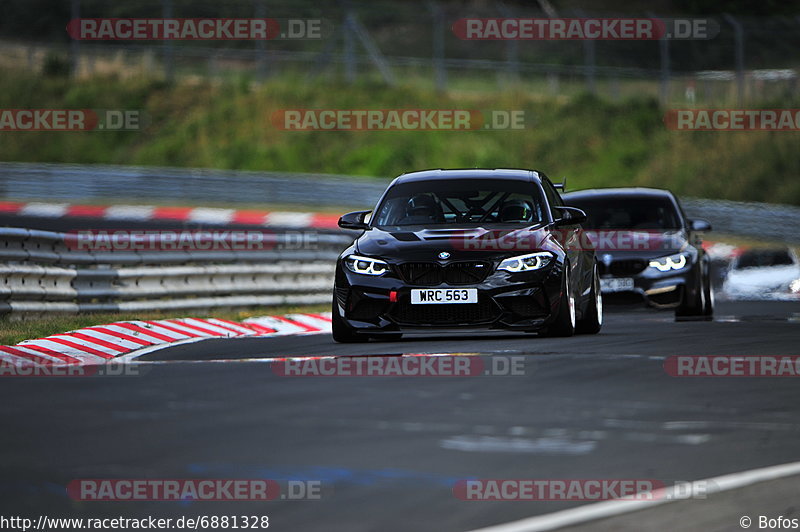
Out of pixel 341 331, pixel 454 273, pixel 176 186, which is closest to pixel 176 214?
pixel 176 186

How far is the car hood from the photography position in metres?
12.2

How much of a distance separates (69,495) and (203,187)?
111 ft

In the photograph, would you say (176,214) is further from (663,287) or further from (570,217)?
(570,217)

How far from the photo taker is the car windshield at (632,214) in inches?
691

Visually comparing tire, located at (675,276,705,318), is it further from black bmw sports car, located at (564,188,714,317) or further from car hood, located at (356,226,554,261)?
car hood, located at (356,226,554,261)

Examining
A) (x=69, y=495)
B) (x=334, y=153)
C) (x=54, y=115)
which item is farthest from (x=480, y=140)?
(x=69, y=495)

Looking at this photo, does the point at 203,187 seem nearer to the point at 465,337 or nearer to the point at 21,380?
the point at 465,337

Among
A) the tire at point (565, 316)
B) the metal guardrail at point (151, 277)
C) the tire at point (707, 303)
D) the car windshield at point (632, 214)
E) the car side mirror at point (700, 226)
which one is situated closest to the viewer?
the tire at point (565, 316)

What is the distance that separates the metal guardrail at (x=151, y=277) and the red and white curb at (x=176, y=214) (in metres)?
14.2

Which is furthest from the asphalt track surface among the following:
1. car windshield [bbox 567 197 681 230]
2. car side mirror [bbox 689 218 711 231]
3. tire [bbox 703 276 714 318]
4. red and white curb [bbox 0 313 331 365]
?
car windshield [bbox 567 197 681 230]

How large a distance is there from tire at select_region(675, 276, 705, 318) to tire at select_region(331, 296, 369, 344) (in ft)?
16.8


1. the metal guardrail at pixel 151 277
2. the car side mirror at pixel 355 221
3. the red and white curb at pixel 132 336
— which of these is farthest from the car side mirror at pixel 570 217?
the metal guardrail at pixel 151 277

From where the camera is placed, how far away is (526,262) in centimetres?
1230

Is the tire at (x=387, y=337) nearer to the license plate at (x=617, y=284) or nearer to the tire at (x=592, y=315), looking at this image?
the tire at (x=592, y=315)
